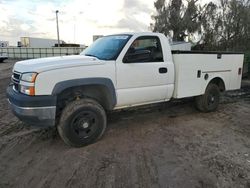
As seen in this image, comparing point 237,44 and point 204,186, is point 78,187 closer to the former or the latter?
point 204,186

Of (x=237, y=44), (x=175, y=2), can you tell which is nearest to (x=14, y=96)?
(x=237, y=44)

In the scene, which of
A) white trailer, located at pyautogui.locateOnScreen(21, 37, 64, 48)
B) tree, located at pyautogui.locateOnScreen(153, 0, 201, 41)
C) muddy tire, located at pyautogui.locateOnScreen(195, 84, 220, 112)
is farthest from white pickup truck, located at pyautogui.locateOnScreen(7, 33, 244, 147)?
white trailer, located at pyautogui.locateOnScreen(21, 37, 64, 48)

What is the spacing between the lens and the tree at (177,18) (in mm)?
26797

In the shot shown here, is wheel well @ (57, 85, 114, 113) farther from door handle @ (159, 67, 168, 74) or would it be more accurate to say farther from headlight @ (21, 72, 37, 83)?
door handle @ (159, 67, 168, 74)

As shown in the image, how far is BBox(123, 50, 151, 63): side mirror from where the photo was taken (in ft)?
15.6

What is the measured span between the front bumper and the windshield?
1.37 meters

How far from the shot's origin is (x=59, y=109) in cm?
451

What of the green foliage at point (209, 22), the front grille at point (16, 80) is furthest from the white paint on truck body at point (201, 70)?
the green foliage at point (209, 22)

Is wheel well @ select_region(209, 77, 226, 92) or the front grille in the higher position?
the front grille

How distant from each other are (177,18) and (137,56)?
2500 centimetres

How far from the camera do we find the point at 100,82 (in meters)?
4.45

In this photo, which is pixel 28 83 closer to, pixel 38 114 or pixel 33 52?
pixel 38 114

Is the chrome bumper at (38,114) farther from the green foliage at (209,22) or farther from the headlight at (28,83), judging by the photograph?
the green foliage at (209,22)

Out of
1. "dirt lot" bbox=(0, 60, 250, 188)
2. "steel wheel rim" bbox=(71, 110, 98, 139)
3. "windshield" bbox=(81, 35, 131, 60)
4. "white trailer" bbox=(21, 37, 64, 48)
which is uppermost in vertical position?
"white trailer" bbox=(21, 37, 64, 48)
